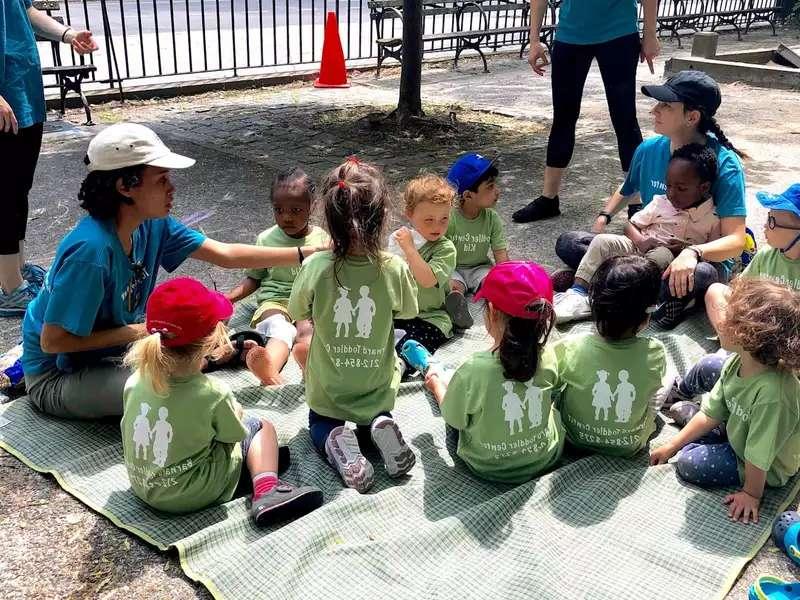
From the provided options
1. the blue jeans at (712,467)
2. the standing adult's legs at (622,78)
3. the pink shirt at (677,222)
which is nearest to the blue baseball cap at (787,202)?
the pink shirt at (677,222)

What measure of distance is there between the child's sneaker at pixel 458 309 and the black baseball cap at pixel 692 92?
139 centimetres

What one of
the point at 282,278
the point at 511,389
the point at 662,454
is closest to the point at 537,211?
the point at 282,278

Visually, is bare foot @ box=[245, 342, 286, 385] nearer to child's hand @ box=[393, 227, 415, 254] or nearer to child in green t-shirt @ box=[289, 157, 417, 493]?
child in green t-shirt @ box=[289, 157, 417, 493]

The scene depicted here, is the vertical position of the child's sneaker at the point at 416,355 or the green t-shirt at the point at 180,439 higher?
the green t-shirt at the point at 180,439

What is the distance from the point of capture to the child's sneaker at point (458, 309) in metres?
4.06

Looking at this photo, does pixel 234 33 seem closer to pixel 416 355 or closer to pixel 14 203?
pixel 14 203

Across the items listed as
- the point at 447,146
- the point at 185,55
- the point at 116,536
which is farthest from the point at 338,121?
the point at 116,536

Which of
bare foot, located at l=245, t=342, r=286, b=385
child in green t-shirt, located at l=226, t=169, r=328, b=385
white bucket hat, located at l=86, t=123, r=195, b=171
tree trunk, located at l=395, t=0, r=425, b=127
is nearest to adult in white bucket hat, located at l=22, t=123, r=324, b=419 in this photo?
white bucket hat, located at l=86, t=123, r=195, b=171

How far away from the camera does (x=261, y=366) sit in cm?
350

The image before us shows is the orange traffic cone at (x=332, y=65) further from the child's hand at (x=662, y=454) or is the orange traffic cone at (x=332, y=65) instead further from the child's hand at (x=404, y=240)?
the child's hand at (x=662, y=454)

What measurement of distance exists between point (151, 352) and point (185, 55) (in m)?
10.9

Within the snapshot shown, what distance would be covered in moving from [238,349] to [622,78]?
3.09 meters

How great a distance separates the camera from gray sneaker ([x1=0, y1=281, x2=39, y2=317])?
4.06 meters

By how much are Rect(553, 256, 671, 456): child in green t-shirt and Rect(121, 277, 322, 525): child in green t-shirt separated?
0.99 meters
